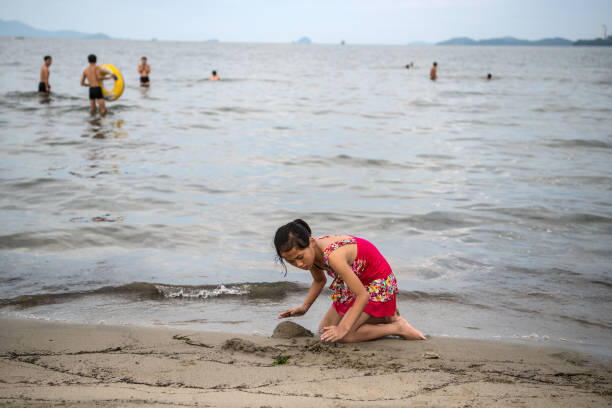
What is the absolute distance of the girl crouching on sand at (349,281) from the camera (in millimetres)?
3555

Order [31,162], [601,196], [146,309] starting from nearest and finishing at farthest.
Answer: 1. [146,309]
2. [601,196]
3. [31,162]

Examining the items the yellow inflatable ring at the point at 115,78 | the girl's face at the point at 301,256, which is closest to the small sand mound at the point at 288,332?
the girl's face at the point at 301,256

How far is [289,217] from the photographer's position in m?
7.82

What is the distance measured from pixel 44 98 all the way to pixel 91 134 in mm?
8473

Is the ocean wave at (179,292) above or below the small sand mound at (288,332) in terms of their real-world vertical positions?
below

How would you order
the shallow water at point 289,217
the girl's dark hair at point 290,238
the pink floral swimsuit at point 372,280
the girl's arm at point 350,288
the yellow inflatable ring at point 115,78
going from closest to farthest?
the girl's dark hair at point 290,238, the girl's arm at point 350,288, the pink floral swimsuit at point 372,280, the shallow water at point 289,217, the yellow inflatable ring at point 115,78

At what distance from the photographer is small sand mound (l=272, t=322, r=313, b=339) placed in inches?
157

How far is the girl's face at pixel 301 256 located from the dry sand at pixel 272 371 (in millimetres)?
579

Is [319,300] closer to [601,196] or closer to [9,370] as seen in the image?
[9,370]

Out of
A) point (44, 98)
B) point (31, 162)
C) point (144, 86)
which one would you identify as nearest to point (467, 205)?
point (31, 162)

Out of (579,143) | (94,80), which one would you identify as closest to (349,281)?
(579,143)

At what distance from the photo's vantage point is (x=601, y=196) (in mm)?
8906

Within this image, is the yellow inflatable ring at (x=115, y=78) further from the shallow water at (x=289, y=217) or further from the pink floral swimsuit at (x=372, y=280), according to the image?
the pink floral swimsuit at (x=372, y=280)

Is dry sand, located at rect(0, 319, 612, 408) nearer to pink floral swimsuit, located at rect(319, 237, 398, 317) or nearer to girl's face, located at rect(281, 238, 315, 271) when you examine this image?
pink floral swimsuit, located at rect(319, 237, 398, 317)
